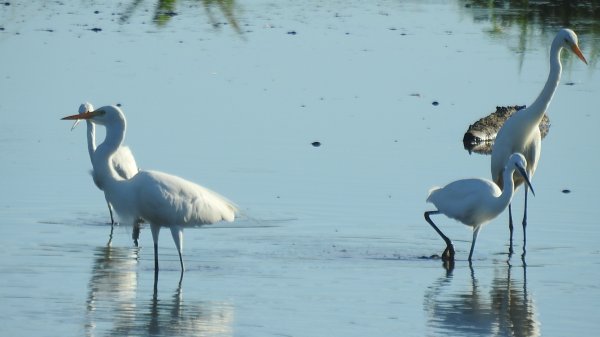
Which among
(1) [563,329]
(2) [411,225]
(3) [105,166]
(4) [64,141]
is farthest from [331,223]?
Result: (4) [64,141]

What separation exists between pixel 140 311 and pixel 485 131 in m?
7.74

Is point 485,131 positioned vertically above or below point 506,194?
below

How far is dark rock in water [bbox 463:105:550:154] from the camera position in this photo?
16.4 meters

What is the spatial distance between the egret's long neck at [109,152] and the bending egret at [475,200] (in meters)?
2.75

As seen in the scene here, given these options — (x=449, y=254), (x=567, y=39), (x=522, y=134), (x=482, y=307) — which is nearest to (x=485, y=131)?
(x=567, y=39)

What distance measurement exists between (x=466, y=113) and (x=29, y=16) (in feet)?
32.3

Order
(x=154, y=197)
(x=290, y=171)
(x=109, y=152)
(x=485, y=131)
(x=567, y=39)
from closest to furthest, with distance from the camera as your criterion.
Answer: (x=154, y=197) → (x=109, y=152) → (x=567, y=39) → (x=290, y=171) → (x=485, y=131)

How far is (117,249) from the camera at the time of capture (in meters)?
11.9

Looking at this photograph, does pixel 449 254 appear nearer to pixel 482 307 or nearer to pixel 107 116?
pixel 482 307

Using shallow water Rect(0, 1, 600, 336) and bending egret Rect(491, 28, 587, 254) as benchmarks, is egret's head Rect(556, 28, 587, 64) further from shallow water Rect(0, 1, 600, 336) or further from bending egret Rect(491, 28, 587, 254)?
shallow water Rect(0, 1, 600, 336)

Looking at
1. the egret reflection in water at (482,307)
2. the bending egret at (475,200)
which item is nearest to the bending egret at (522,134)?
the bending egret at (475,200)

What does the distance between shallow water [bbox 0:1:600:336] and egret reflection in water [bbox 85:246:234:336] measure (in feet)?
0.09

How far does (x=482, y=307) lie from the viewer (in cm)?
1030

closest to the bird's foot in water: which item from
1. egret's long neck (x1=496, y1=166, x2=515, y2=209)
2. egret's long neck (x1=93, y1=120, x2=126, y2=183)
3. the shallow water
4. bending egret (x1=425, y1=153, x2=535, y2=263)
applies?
bending egret (x1=425, y1=153, x2=535, y2=263)
